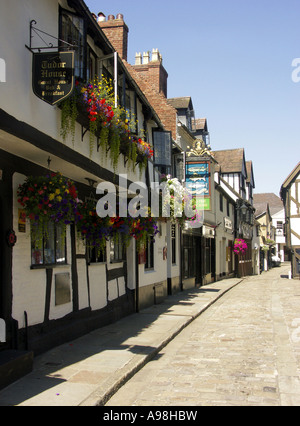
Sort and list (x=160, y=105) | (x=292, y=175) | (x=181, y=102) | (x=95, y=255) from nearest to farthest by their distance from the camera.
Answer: (x=95, y=255), (x=160, y=105), (x=181, y=102), (x=292, y=175)

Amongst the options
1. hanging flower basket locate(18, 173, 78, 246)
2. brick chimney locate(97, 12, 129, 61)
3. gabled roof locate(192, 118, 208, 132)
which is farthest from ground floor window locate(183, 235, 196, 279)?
hanging flower basket locate(18, 173, 78, 246)

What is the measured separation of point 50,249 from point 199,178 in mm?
11855

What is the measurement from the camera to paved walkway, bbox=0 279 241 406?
205 inches

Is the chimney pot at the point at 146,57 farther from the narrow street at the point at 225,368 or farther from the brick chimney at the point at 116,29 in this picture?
the narrow street at the point at 225,368

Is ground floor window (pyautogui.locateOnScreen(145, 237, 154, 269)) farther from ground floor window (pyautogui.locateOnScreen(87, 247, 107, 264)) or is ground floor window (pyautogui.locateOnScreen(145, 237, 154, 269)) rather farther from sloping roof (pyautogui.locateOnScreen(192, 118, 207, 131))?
sloping roof (pyautogui.locateOnScreen(192, 118, 207, 131))

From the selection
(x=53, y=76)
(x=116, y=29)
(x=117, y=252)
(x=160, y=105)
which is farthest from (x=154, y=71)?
(x=53, y=76)

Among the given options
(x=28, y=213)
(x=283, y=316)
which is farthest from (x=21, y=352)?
(x=283, y=316)

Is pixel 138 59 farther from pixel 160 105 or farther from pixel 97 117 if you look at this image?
pixel 97 117

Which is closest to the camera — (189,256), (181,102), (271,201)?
(189,256)

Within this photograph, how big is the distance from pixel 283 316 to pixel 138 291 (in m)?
4.10

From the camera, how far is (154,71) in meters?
21.2

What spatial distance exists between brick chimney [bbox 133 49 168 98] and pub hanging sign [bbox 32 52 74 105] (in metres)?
15.0

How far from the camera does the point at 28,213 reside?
6480 millimetres

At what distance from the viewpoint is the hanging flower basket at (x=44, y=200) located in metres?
6.41
